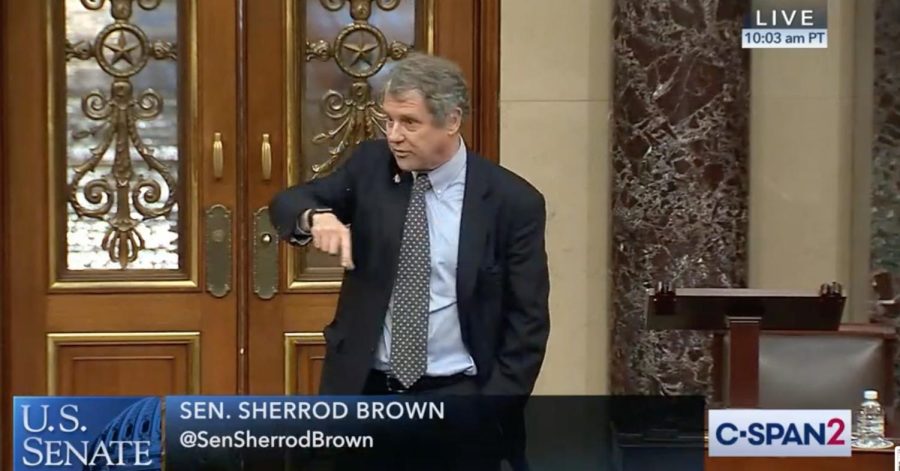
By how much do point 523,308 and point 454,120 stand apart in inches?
17.3

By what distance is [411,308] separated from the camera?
2705 mm

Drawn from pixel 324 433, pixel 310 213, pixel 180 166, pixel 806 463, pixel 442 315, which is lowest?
pixel 806 463

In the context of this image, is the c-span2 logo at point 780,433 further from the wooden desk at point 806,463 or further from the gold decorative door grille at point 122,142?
the gold decorative door grille at point 122,142

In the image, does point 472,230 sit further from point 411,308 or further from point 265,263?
point 265,263

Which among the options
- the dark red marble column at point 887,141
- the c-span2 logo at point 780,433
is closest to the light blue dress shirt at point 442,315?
the c-span2 logo at point 780,433

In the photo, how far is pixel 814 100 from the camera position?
449cm

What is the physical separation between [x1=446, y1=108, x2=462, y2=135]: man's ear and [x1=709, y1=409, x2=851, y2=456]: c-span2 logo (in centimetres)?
85

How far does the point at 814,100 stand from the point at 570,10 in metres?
0.93

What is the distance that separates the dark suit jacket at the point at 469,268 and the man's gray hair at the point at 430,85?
168 mm

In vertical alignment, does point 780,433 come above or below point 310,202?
below

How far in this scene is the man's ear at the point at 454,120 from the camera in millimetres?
2733

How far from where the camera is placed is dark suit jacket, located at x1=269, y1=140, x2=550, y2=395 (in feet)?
8.93

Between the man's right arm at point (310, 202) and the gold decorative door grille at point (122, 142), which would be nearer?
the man's right arm at point (310, 202)

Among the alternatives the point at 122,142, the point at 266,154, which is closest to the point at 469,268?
the point at 266,154
